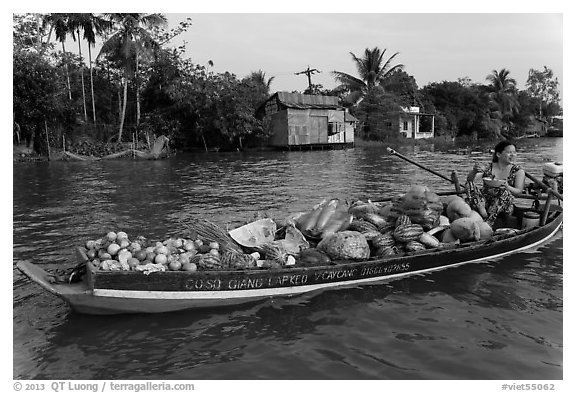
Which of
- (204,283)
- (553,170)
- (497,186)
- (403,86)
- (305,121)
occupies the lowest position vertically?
(204,283)

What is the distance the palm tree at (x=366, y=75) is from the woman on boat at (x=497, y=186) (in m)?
36.0

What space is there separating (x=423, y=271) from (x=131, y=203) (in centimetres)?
899

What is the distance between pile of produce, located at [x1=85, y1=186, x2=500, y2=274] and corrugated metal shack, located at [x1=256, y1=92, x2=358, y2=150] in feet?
87.7

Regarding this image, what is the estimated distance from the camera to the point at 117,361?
457cm

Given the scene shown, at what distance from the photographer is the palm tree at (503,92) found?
54.4 m

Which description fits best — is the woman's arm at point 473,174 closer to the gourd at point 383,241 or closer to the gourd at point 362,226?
the gourd at point 362,226

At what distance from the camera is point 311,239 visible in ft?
22.2

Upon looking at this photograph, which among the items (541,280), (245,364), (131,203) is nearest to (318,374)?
(245,364)

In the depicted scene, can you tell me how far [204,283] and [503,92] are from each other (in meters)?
56.9

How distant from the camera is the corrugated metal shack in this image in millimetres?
33969

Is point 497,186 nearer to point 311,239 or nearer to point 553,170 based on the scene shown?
point 553,170

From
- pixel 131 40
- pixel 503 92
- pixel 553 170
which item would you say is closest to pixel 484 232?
pixel 553 170

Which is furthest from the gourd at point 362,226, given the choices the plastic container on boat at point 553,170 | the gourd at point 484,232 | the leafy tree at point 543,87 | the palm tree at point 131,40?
the leafy tree at point 543,87

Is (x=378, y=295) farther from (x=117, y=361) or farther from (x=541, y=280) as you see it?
(x=117, y=361)
